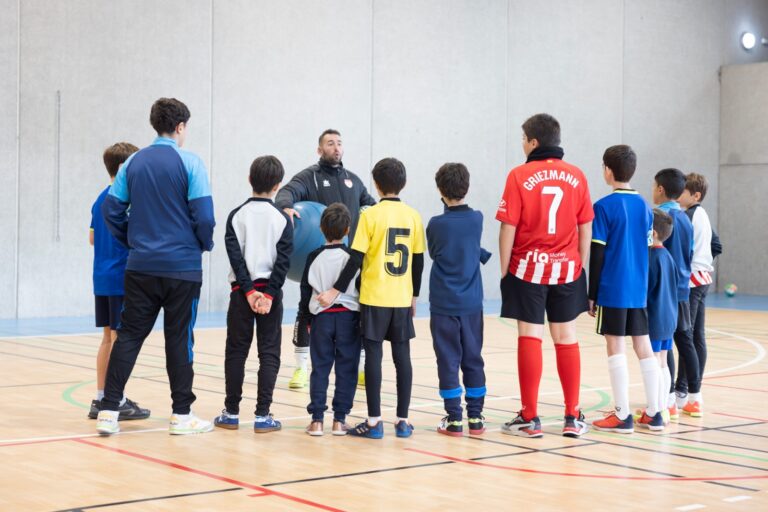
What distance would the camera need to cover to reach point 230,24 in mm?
13812

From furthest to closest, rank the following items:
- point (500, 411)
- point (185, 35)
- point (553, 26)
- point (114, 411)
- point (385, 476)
Answer: 1. point (553, 26)
2. point (185, 35)
3. point (500, 411)
4. point (114, 411)
5. point (385, 476)

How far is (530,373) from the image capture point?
5527 mm

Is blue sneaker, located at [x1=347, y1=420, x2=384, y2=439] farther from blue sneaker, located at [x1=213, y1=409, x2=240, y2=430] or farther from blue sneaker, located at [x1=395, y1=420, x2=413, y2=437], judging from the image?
blue sneaker, located at [x1=213, y1=409, x2=240, y2=430]

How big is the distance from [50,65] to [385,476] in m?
9.40

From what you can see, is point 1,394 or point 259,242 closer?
point 259,242

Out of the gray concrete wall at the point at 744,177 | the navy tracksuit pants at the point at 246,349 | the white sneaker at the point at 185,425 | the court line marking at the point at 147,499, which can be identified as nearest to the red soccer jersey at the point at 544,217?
the navy tracksuit pants at the point at 246,349


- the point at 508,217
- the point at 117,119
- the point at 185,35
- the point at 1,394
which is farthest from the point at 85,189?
the point at 508,217

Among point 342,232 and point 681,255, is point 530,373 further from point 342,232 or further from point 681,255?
point 681,255

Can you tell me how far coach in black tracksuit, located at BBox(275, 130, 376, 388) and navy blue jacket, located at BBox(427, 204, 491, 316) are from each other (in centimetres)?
181

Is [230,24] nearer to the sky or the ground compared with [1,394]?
nearer to the sky

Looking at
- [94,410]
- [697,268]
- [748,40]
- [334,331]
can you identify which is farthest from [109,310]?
[748,40]

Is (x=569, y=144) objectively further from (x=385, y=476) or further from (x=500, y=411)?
(x=385, y=476)

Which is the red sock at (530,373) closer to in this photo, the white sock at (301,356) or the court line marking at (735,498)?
the court line marking at (735,498)

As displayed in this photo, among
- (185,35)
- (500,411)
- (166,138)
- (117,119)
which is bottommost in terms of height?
(500,411)
